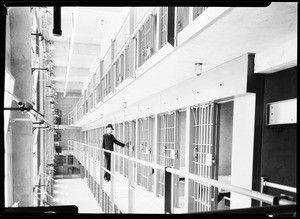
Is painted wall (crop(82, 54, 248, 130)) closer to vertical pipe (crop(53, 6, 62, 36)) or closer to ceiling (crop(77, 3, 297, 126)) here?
ceiling (crop(77, 3, 297, 126))

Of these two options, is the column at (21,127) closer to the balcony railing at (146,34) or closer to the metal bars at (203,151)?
the balcony railing at (146,34)

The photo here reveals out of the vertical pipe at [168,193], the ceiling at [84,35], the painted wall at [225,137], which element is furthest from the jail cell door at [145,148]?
the vertical pipe at [168,193]

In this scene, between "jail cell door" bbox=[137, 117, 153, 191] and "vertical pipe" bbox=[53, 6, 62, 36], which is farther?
"jail cell door" bbox=[137, 117, 153, 191]

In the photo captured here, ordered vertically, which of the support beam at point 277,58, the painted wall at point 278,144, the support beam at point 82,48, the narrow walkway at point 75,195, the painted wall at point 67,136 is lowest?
the narrow walkway at point 75,195

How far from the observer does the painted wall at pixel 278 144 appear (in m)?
2.91

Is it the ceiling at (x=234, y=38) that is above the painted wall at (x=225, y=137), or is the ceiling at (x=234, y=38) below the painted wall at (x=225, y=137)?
above

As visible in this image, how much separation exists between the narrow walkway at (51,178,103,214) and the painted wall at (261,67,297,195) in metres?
9.01

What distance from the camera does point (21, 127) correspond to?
305cm

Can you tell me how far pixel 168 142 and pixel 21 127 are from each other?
298 centimetres

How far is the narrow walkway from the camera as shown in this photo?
1206 centimetres

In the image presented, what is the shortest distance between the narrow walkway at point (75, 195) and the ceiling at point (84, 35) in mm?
6337

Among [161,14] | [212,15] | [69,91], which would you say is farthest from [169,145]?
[69,91]

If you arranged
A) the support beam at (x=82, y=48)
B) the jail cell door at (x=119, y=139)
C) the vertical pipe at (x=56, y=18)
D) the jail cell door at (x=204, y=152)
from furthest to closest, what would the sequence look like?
1. the support beam at (x=82, y=48)
2. the jail cell door at (x=119, y=139)
3. the jail cell door at (x=204, y=152)
4. the vertical pipe at (x=56, y=18)

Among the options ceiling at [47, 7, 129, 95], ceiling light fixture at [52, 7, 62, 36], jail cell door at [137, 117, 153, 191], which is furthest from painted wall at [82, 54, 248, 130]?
ceiling light fixture at [52, 7, 62, 36]
